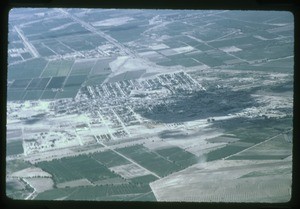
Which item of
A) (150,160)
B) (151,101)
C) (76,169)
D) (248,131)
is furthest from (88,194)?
(151,101)

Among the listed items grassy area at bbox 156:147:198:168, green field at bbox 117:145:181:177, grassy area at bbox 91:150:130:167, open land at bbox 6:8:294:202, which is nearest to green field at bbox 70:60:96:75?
open land at bbox 6:8:294:202

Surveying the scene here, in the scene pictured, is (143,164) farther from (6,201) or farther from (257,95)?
(6,201)

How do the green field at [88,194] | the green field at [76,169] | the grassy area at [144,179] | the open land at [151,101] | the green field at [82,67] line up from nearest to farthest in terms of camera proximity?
the green field at [88,194]
the green field at [76,169]
the grassy area at [144,179]
the open land at [151,101]
the green field at [82,67]

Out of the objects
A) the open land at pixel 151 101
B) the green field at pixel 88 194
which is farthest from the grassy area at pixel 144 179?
the green field at pixel 88 194

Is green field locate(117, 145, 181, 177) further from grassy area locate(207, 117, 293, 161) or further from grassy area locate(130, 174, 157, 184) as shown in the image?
grassy area locate(207, 117, 293, 161)

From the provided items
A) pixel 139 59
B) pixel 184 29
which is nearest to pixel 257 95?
pixel 184 29

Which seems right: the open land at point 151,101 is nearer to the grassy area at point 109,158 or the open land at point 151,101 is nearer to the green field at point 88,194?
the grassy area at point 109,158

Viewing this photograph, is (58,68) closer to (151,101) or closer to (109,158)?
(151,101)

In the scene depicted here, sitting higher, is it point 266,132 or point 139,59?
point 139,59

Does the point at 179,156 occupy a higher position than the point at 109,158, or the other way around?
the point at 109,158
